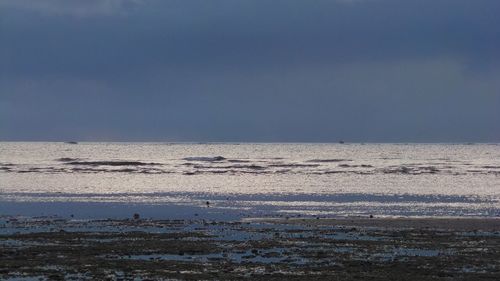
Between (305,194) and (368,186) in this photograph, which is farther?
(368,186)

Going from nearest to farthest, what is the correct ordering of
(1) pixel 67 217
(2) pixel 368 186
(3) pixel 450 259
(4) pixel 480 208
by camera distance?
(3) pixel 450 259, (1) pixel 67 217, (4) pixel 480 208, (2) pixel 368 186

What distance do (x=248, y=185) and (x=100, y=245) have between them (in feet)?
158

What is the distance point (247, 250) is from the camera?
27531 millimetres

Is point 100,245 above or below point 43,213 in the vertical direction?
below

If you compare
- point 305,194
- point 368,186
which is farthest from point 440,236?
point 368,186

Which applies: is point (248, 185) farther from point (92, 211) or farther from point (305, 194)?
point (92, 211)

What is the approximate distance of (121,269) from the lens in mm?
22719

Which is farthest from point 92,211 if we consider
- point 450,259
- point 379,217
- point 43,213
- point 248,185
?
point 248,185

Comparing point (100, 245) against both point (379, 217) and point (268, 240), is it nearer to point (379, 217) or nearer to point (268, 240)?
point (268, 240)

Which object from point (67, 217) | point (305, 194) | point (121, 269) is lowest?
point (121, 269)

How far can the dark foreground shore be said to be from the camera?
22.2 m

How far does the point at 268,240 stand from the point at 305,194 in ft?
107

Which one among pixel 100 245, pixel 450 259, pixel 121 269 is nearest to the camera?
pixel 121 269

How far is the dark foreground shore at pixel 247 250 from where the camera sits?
2223 cm
